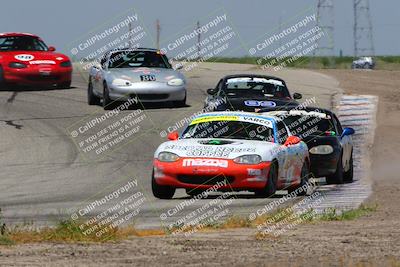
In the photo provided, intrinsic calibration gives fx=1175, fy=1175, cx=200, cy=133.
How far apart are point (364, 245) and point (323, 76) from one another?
31.9 m

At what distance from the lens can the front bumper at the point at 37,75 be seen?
30.4 metres

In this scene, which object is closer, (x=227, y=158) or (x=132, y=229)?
(x=132, y=229)

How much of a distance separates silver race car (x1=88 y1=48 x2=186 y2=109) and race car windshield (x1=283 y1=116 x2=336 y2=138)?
7.97 meters

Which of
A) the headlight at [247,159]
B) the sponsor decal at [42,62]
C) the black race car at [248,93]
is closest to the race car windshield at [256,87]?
the black race car at [248,93]

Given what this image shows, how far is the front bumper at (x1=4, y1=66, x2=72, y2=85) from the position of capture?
3044cm

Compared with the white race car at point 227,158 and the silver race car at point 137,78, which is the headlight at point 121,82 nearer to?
the silver race car at point 137,78

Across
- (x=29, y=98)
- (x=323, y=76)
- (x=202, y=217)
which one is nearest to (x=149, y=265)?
(x=202, y=217)

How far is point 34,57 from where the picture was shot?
1198 inches

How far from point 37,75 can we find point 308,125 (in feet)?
41.7

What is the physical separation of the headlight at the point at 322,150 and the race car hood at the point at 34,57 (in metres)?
13.1

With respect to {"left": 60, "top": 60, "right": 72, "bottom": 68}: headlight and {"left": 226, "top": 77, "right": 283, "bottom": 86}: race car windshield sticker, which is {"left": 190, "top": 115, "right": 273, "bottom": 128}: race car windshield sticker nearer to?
{"left": 226, "top": 77, "right": 283, "bottom": 86}: race car windshield sticker

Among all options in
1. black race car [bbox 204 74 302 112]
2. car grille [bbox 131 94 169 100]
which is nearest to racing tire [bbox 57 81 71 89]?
car grille [bbox 131 94 169 100]

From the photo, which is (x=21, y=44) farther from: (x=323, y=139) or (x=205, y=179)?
(x=205, y=179)

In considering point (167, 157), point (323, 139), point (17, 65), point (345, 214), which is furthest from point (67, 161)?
point (17, 65)
